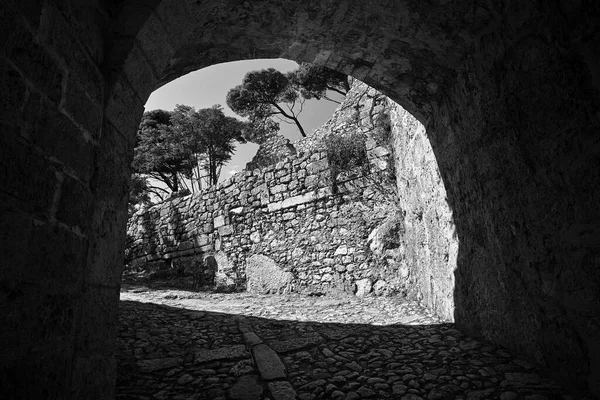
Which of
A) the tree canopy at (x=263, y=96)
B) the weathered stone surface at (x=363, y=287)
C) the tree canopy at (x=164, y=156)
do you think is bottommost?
the weathered stone surface at (x=363, y=287)

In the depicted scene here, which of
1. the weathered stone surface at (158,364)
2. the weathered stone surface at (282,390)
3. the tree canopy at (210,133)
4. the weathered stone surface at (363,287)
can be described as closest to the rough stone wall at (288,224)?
the weathered stone surface at (363,287)

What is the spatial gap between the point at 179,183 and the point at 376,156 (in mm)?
15436

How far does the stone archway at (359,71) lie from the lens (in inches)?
41.0

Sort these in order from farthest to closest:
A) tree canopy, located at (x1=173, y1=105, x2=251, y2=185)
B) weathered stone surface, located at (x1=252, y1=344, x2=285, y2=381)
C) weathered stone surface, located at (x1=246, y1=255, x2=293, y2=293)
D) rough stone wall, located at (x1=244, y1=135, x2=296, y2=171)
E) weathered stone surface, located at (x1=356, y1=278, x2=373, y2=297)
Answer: tree canopy, located at (x1=173, y1=105, x2=251, y2=185), rough stone wall, located at (x1=244, y1=135, x2=296, y2=171), weathered stone surface, located at (x1=246, y1=255, x2=293, y2=293), weathered stone surface, located at (x1=356, y1=278, x2=373, y2=297), weathered stone surface, located at (x1=252, y1=344, x2=285, y2=381)

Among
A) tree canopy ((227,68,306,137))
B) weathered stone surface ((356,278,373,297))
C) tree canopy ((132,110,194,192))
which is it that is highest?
tree canopy ((227,68,306,137))

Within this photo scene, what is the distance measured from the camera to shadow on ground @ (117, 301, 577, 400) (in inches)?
74.7

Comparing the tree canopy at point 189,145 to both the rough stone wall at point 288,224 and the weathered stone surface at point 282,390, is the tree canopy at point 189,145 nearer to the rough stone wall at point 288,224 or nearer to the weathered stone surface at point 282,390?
the rough stone wall at point 288,224

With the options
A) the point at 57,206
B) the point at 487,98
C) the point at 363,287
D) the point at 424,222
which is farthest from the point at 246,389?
the point at 363,287

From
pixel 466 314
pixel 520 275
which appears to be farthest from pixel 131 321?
pixel 520 275

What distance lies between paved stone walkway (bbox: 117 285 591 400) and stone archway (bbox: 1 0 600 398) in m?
0.26

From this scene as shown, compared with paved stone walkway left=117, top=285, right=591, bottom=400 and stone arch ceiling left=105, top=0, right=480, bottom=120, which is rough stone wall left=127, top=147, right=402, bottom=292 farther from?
stone arch ceiling left=105, top=0, right=480, bottom=120

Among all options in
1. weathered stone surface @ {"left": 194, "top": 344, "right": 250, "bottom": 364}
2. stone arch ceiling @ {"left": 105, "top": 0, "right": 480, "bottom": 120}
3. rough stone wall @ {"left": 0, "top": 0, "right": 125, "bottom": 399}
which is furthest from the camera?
weathered stone surface @ {"left": 194, "top": 344, "right": 250, "bottom": 364}

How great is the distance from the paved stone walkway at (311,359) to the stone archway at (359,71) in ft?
0.87

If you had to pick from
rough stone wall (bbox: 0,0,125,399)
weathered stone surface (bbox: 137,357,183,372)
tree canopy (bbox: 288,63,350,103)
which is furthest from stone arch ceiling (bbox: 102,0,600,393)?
tree canopy (bbox: 288,63,350,103)
